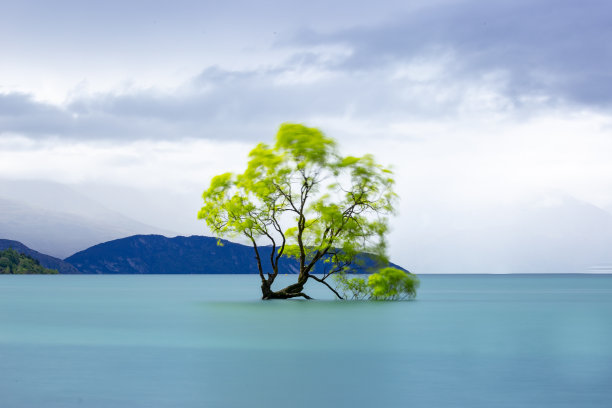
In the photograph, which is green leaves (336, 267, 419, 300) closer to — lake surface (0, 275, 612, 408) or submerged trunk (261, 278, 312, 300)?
submerged trunk (261, 278, 312, 300)

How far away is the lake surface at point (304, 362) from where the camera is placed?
62.2ft

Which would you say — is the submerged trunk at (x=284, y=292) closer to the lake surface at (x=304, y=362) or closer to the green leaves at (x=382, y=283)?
the green leaves at (x=382, y=283)

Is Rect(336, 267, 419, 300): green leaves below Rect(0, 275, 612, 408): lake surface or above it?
above

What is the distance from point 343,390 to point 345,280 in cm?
3929

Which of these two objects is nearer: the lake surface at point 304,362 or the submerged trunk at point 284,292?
the lake surface at point 304,362

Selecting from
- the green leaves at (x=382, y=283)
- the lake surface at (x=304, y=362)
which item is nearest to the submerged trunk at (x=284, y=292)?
the green leaves at (x=382, y=283)

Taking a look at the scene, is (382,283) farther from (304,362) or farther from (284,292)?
(304,362)

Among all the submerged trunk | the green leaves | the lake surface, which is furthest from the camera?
the submerged trunk

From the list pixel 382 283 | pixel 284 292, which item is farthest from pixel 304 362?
pixel 284 292

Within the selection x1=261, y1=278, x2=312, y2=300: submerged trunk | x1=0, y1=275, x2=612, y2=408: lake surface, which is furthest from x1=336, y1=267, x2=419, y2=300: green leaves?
x1=0, y1=275, x2=612, y2=408: lake surface

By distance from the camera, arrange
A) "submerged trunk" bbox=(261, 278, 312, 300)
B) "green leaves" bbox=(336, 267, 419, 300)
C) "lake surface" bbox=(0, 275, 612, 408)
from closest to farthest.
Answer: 1. "lake surface" bbox=(0, 275, 612, 408)
2. "green leaves" bbox=(336, 267, 419, 300)
3. "submerged trunk" bbox=(261, 278, 312, 300)

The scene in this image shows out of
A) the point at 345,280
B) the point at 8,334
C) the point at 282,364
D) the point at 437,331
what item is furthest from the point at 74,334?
the point at 345,280

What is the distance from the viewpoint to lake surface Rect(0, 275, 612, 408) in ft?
62.2

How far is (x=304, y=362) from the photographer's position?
25141 mm
